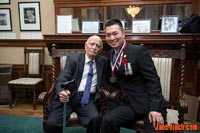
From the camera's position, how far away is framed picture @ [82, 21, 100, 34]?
304 centimetres

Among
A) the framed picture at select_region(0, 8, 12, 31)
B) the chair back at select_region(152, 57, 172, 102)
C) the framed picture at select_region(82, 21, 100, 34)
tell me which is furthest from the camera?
the framed picture at select_region(0, 8, 12, 31)

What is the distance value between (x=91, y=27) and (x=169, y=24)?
110 cm

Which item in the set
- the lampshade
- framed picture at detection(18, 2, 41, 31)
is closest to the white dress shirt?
the lampshade

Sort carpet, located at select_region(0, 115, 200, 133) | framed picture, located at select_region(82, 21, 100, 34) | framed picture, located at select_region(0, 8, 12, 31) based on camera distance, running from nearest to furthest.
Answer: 1. carpet, located at select_region(0, 115, 200, 133)
2. framed picture, located at select_region(82, 21, 100, 34)
3. framed picture, located at select_region(0, 8, 12, 31)

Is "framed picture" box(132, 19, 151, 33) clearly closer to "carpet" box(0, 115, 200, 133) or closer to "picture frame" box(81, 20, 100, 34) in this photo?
"picture frame" box(81, 20, 100, 34)

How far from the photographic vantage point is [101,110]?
1831mm

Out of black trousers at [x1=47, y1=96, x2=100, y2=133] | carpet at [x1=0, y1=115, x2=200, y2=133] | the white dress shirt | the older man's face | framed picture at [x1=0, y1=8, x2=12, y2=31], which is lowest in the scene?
carpet at [x1=0, y1=115, x2=200, y2=133]

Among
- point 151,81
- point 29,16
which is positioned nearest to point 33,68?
point 29,16

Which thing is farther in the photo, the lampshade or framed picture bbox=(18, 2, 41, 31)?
framed picture bbox=(18, 2, 41, 31)

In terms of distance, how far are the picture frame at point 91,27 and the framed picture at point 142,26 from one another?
0.52 meters

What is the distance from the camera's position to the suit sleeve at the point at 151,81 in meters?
1.62

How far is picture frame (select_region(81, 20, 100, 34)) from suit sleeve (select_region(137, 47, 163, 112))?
143 centimetres

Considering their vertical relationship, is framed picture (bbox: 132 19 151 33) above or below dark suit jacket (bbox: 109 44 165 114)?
above

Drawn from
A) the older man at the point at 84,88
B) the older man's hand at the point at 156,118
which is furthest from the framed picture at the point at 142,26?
the older man's hand at the point at 156,118
